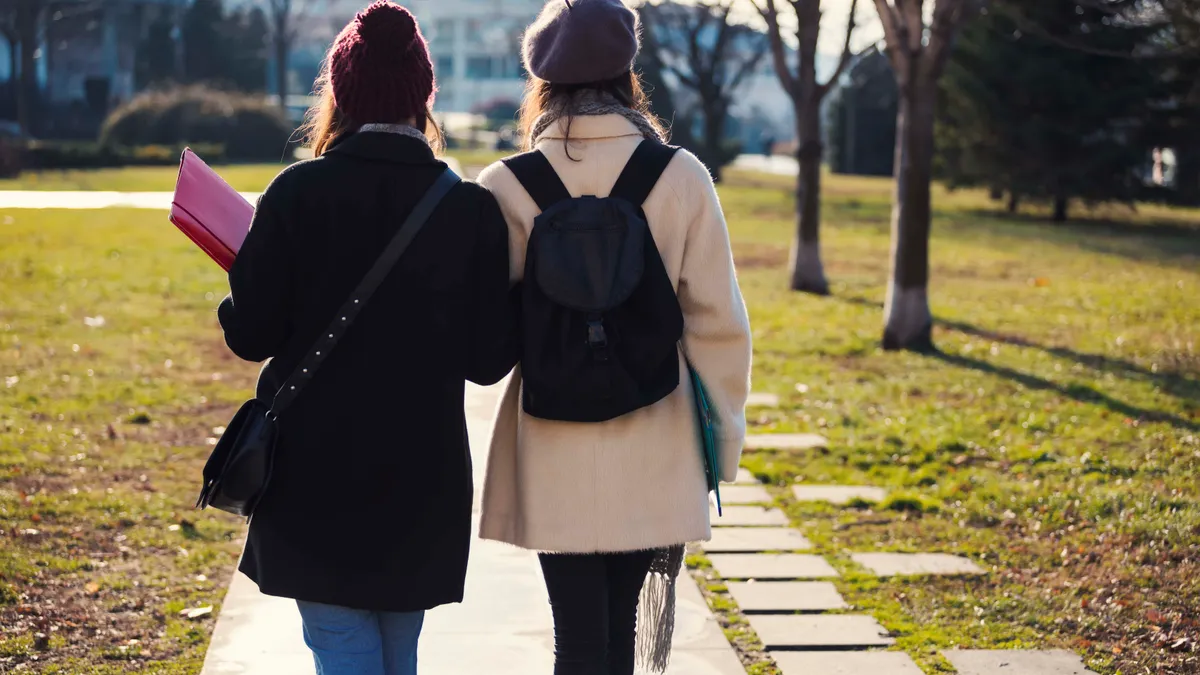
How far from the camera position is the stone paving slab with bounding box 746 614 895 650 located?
4590 mm

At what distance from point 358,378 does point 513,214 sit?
493 mm

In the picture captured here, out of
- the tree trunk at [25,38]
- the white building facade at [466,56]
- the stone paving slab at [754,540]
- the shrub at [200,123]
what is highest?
the white building facade at [466,56]

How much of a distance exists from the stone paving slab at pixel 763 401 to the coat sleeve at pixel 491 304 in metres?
6.19

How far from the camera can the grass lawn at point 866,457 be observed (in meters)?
4.80

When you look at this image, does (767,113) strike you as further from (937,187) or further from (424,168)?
Result: (424,168)

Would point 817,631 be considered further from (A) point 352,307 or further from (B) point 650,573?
(A) point 352,307

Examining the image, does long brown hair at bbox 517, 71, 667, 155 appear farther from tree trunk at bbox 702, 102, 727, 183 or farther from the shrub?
tree trunk at bbox 702, 102, 727, 183

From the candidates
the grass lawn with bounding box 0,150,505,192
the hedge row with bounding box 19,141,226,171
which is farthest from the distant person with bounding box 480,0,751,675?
the hedge row with bounding box 19,141,226,171

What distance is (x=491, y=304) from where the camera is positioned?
2771mm

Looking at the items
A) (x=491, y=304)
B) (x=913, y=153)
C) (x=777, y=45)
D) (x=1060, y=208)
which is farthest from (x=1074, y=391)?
(x=1060, y=208)

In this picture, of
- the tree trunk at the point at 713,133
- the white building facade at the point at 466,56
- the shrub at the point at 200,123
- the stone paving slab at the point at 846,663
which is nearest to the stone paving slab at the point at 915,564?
the stone paving slab at the point at 846,663

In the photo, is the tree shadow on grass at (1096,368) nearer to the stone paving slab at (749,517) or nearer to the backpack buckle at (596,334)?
the stone paving slab at (749,517)

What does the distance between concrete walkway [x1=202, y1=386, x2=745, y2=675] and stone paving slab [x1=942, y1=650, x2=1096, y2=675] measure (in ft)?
2.45

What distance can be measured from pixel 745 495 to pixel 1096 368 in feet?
16.4
